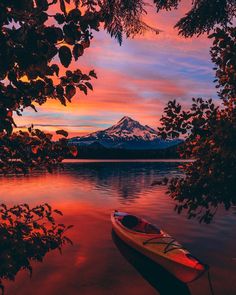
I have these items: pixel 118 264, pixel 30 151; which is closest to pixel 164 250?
pixel 118 264

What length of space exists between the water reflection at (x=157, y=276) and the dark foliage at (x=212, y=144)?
11747 mm

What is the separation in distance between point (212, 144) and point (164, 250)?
40.4 ft

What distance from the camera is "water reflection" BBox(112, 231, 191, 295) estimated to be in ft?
66.4

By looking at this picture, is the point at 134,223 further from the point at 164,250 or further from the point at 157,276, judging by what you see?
the point at 164,250

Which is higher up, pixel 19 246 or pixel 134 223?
pixel 19 246

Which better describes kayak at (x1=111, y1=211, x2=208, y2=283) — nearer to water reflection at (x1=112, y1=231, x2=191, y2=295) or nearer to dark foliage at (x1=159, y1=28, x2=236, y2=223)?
water reflection at (x1=112, y1=231, x2=191, y2=295)

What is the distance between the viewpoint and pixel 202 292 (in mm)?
19859

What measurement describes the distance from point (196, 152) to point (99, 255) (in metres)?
20.2

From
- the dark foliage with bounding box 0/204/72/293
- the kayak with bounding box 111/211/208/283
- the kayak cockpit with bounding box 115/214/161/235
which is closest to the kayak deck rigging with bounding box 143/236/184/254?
the kayak with bounding box 111/211/208/283

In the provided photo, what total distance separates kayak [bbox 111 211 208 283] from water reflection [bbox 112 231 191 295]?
105cm

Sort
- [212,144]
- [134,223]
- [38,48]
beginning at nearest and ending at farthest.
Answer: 1. [38,48]
2. [212,144]
3. [134,223]

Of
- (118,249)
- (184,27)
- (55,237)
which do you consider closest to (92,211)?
(118,249)

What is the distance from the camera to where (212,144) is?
9.53m

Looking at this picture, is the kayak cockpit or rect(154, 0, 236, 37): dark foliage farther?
the kayak cockpit
